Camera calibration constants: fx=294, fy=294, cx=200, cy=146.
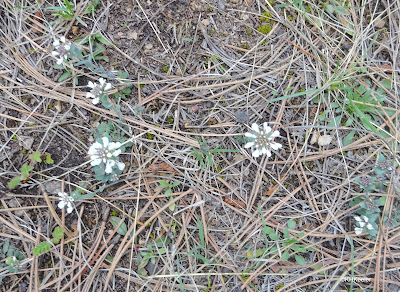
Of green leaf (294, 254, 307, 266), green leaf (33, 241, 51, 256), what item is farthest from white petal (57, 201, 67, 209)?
green leaf (294, 254, 307, 266)

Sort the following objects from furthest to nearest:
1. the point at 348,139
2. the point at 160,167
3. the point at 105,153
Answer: the point at 348,139 → the point at 160,167 → the point at 105,153

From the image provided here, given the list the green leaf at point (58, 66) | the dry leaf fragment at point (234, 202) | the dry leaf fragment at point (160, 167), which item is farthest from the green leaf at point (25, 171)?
the dry leaf fragment at point (234, 202)

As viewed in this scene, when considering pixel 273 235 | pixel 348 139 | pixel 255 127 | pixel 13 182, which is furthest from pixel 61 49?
pixel 348 139

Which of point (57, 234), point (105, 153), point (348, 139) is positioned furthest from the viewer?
point (348, 139)

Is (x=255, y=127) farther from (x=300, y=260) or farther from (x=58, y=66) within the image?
(x=58, y=66)

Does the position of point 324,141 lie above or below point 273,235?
above

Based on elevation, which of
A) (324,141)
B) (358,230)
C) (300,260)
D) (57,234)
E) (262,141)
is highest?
(262,141)

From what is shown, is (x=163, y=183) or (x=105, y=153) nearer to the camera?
(x=105, y=153)
